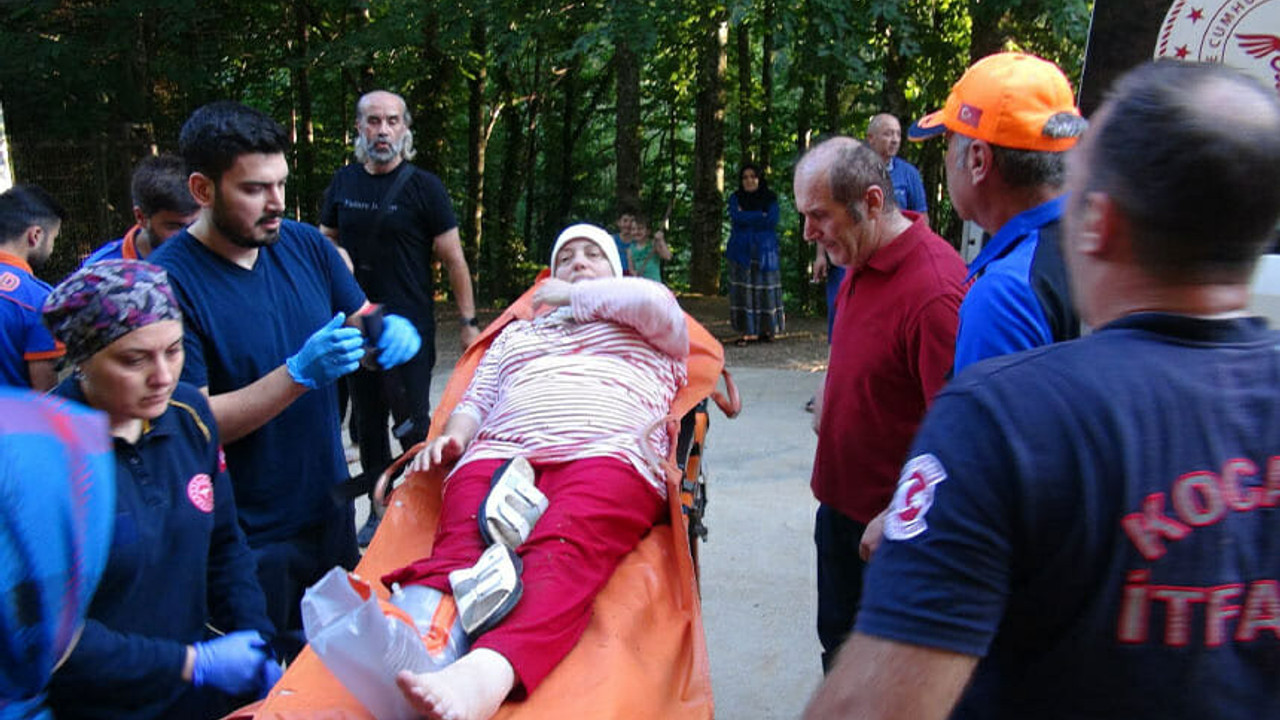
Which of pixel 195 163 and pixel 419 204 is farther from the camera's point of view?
pixel 419 204

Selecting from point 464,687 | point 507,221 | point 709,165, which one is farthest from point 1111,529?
point 507,221

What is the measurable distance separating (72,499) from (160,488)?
1.13 meters

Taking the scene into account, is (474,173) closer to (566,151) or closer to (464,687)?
(566,151)

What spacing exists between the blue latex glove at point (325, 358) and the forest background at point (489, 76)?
582 centimetres

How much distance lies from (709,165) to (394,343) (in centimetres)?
1069

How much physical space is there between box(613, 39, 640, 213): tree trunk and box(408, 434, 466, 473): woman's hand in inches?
328

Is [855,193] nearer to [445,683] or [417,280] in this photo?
[445,683]

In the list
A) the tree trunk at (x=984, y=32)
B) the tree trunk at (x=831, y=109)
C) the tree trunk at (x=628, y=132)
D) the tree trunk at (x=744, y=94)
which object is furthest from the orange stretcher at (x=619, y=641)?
the tree trunk at (x=744, y=94)

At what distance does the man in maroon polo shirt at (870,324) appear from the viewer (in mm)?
2285

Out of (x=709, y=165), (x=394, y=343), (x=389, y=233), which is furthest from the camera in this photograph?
(x=709, y=165)

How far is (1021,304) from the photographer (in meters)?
1.75

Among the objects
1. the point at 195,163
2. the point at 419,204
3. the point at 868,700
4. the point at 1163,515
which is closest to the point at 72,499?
the point at 868,700

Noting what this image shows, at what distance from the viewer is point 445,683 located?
6.47 feet

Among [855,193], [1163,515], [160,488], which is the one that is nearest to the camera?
[1163,515]
